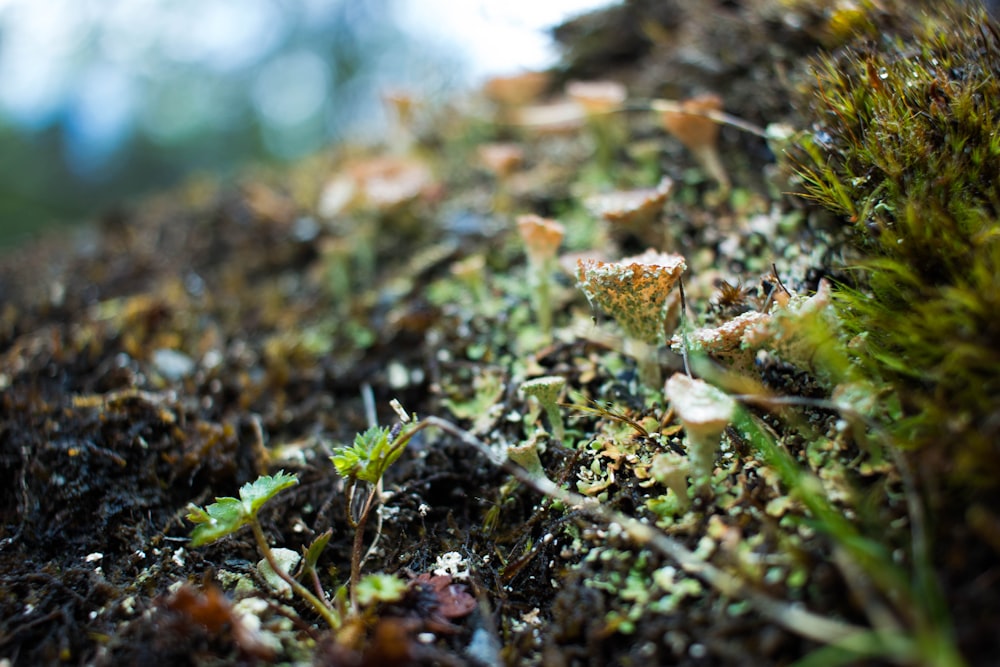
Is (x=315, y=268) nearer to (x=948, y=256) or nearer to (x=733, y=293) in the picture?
(x=733, y=293)

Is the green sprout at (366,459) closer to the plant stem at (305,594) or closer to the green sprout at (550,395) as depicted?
the plant stem at (305,594)

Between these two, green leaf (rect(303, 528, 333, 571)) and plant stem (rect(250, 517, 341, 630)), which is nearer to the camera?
plant stem (rect(250, 517, 341, 630))

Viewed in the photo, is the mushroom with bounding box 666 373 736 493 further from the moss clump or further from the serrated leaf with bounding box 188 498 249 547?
the serrated leaf with bounding box 188 498 249 547

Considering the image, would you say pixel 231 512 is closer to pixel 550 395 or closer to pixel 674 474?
pixel 550 395

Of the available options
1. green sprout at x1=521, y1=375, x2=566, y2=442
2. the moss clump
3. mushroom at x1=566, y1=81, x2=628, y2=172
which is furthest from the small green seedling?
mushroom at x1=566, y1=81, x2=628, y2=172

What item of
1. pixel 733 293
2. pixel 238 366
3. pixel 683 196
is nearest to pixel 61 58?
pixel 238 366

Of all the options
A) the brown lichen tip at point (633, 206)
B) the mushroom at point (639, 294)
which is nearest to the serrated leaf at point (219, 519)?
the mushroom at point (639, 294)
